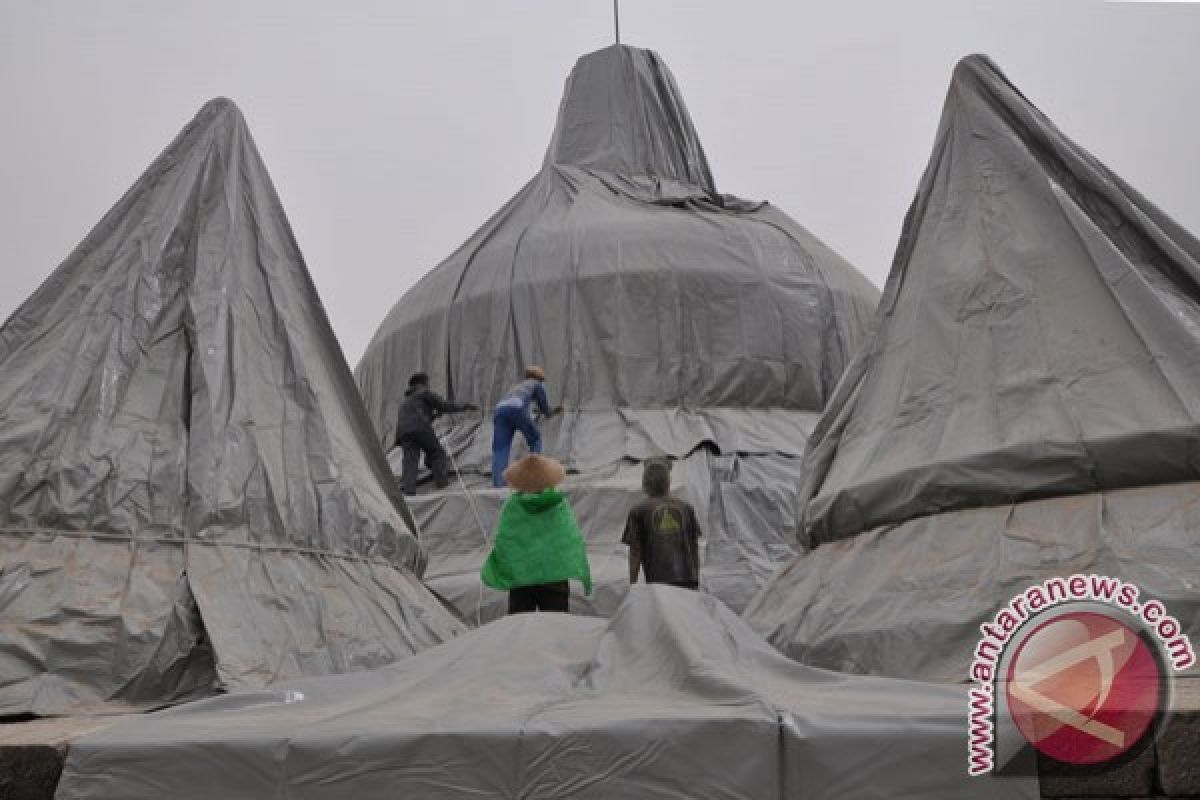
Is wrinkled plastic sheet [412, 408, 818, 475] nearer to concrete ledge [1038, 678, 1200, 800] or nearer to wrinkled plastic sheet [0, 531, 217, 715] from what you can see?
wrinkled plastic sheet [0, 531, 217, 715]

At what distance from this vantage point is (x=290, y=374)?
5.88 metres

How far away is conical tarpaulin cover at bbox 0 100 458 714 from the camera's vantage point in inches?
176

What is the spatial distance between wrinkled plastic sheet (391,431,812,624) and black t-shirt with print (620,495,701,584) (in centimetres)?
216

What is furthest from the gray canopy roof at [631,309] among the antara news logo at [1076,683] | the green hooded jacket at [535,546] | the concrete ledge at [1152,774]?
the concrete ledge at [1152,774]

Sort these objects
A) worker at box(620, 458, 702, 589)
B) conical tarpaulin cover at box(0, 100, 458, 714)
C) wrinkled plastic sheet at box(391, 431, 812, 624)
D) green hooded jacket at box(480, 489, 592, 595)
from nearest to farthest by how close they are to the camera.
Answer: conical tarpaulin cover at box(0, 100, 458, 714) < green hooded jacket at box(480, 489, 592, 595) < worker at box(620, 458, 702, 589) < wrinkled plastic sheet at box(391, 431, 812, 624)

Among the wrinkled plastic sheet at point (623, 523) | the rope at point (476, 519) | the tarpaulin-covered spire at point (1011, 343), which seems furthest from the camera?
the wrinkled plastic sheet at point (623, 523)

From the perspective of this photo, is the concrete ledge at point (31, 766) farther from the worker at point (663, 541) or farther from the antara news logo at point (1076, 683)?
the worker at point (663, 541)

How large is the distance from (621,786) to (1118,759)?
1.08 meters

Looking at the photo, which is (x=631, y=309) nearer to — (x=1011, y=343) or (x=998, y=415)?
(x=1011, y=343)

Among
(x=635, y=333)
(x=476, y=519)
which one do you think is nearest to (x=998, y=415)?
(x=476, y=519)

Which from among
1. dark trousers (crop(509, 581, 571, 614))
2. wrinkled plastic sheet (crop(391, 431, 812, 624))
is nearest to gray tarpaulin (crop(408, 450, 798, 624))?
wrinkled plastic sheet (crop(391, 431, 812, 624))

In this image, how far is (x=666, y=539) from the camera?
5547 mm

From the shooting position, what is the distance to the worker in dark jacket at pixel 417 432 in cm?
997

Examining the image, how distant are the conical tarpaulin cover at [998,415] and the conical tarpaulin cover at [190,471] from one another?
1940mm
